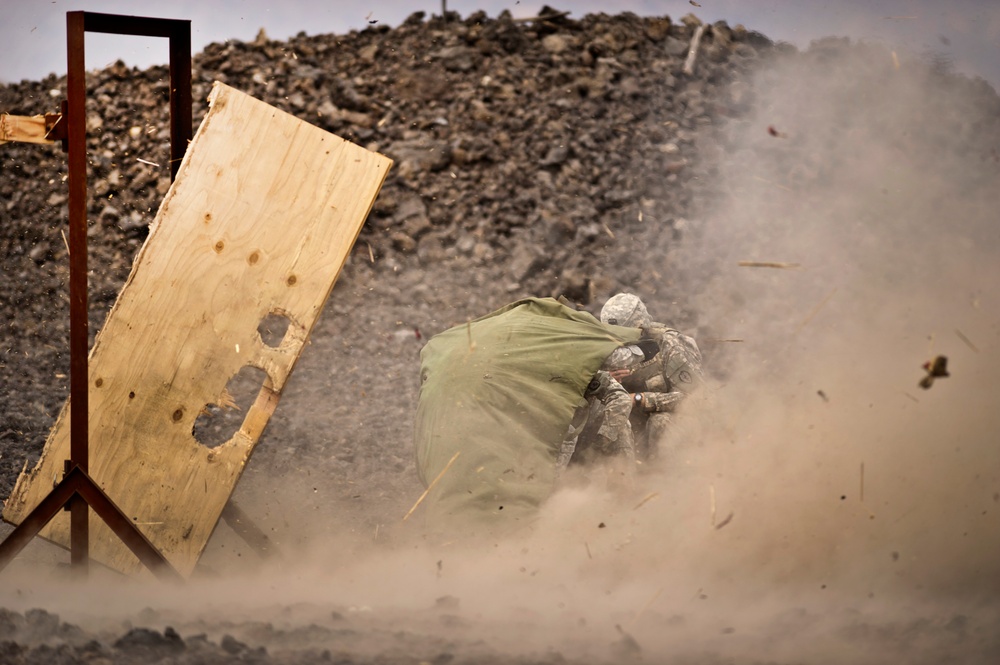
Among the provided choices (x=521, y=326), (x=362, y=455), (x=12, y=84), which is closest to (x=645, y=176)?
(x=362, y=455)

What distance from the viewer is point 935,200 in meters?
7.64

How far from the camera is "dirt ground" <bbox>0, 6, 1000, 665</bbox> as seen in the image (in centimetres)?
320

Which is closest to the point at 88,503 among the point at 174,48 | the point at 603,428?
the point at 174,48

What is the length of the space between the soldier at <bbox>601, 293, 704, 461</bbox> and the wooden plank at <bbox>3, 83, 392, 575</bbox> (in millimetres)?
1510

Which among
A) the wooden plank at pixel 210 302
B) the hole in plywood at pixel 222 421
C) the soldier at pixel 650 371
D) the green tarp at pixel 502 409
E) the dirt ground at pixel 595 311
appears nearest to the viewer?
the dirt ground at pixel 595 311

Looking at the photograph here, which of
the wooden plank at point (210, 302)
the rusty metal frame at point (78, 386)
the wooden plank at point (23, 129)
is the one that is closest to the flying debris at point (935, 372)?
the wooden plank at point (210, 302)

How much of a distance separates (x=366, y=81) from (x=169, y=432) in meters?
5.78

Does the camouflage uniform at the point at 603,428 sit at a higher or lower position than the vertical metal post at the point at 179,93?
lower

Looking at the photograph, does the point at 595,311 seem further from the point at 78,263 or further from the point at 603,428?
the point at 78,263

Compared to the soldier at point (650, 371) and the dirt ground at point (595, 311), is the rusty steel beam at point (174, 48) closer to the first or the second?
the dirt ground at point (595, 311)

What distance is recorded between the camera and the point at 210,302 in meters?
4.06

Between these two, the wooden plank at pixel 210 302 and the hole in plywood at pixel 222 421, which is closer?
the wooden plank at pixel 210 302

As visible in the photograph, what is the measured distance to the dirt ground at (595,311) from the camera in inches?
126

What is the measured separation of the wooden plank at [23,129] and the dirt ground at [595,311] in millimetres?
1803
